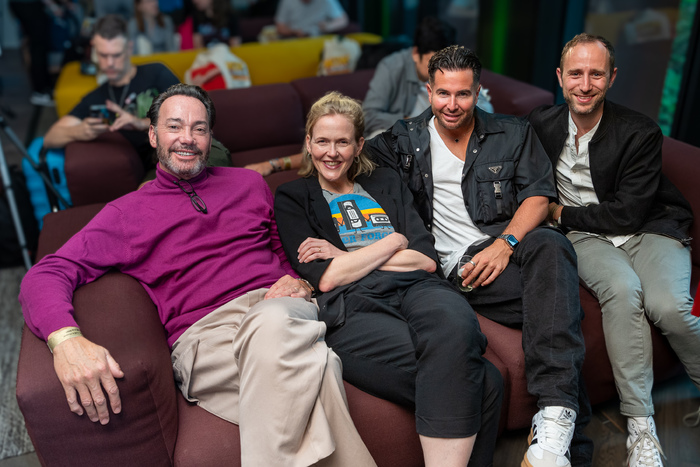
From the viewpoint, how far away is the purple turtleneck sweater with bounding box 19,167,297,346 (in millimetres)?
1756

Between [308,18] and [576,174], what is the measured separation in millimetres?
A: 4359

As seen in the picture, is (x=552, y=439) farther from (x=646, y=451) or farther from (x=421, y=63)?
(x=421, y=63)

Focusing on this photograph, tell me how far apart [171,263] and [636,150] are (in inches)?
63.7

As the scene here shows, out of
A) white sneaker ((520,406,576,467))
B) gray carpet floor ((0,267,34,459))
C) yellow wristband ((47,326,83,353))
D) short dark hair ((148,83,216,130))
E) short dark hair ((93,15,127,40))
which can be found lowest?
gray carpet floor ((0,267,34,459))

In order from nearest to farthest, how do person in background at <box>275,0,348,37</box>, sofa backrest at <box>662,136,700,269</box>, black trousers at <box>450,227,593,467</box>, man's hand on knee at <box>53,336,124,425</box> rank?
man's hand on knee at <box>53,336,124,425</box> < black trousers at <box>450,227,593,467</box> < sofa backrest at <box>662,136,700,269</box> < person in background at <box>275,0,348,37</box>

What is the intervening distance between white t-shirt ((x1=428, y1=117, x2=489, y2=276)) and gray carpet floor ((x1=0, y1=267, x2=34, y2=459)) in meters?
1.62

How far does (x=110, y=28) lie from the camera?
305cm

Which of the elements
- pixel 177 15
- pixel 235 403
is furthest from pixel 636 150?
pixel 177 15

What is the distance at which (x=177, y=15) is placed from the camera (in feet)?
18.4

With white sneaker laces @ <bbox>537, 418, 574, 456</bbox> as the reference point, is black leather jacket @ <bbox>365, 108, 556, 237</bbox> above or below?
above

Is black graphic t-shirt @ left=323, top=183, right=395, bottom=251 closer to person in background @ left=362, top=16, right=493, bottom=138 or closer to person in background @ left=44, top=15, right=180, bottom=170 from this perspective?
person in background @ left=362, top=16, right=493, bottom=138

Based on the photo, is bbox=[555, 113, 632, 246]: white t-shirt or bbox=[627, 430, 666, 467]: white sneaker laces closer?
bbox=[627, 430, 666, 467]: white sneaker laces

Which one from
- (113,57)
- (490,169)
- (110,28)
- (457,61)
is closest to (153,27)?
(110,28)

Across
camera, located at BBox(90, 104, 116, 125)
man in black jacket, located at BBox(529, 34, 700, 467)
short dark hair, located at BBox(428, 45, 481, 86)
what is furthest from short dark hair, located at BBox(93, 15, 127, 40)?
man in black jacket, located at BBox(529, 34, 700, 467)
